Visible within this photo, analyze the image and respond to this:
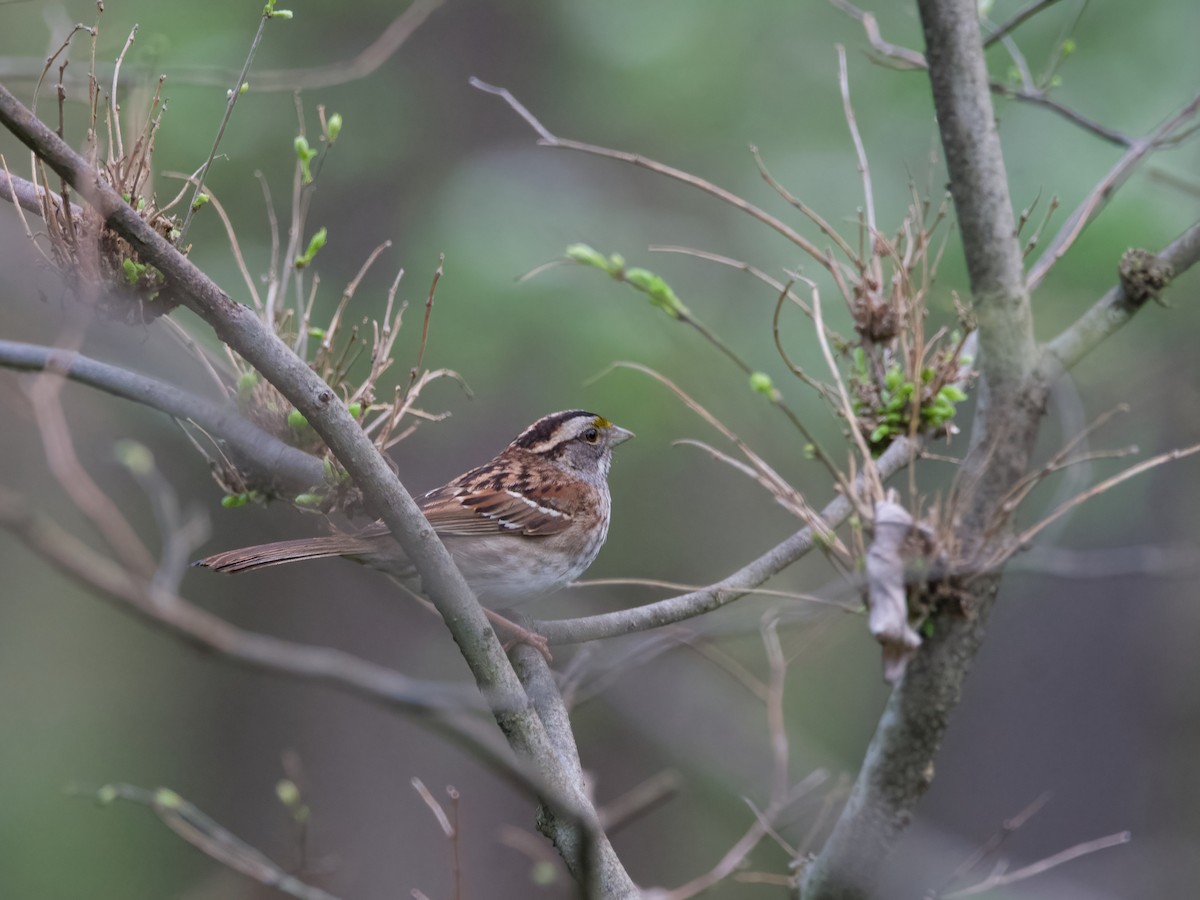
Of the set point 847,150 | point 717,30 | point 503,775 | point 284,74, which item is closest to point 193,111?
point 284,74

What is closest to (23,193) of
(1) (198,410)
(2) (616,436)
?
(1) (198,410)

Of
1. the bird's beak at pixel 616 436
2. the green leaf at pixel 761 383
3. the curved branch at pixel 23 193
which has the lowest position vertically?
the bird's beak at pixel 616 436

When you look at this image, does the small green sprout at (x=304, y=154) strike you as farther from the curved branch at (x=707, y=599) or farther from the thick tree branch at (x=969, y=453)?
the thick tree branch at (x=969, y=453)

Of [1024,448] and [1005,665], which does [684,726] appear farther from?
[1005,665]

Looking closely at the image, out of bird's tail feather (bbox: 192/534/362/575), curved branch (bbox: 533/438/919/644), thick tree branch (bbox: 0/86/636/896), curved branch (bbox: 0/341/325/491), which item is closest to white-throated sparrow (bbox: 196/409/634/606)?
bird's tail feather (bbox: 192/534/362/575)

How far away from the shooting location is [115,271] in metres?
2.74

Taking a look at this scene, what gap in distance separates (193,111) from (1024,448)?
5.68 metres

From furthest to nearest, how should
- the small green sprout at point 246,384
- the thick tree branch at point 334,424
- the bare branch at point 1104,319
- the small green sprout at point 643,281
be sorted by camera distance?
the small green sprout at point 246,384
the bare branch at point 1104,319
the small green sprout at point 643,281
the thick tree branch at point 334,424

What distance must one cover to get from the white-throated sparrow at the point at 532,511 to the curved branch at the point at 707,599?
1.98 ft

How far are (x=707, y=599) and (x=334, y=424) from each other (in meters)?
1.41

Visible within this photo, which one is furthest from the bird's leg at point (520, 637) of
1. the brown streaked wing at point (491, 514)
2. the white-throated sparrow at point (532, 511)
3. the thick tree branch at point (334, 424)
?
the thick tree branch at point (334, 424)

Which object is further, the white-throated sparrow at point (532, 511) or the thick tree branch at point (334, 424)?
the white-throated sparrow at point (532, 511)

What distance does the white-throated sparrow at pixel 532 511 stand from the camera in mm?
4234

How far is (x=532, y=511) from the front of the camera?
448cm
